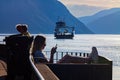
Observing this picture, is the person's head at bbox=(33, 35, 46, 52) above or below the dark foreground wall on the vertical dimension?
above

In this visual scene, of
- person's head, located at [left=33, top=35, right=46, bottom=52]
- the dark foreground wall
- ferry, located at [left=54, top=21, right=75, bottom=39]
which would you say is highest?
person's head, located at [left=33, top=35, right=46, bottom=52]

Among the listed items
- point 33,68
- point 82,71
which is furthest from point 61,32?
point 33,68

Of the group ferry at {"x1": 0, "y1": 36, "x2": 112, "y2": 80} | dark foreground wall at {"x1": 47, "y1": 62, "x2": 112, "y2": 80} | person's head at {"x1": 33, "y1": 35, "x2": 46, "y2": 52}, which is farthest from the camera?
dark foreground wall at {"x1": 47, "y1": 62, "x2": 112, "y2": 80}

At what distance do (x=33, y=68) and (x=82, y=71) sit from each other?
3.19 metres

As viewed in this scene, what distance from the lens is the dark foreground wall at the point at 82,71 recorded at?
38.5 feet

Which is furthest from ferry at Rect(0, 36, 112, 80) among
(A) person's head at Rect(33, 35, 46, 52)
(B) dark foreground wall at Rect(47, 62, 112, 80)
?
(A) person's head at Rect(33, 35, 46, 52)

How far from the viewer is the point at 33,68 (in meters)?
8.70

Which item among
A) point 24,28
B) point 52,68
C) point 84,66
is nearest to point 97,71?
point 84,66

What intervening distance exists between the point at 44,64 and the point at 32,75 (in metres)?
2.49

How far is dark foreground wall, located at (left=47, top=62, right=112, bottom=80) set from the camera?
462 inches

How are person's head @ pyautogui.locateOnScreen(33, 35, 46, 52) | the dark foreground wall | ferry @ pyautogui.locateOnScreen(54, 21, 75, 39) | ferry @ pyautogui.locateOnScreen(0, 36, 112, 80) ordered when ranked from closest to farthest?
ferry @ pyautogui.locateOnScreen(0, 36, 112, 80) < person's head @ pyautogui.locateOnScreen(33, 35, 46, 52) < the dark foreground wall < ferry @ pyautogui.locateOnScreen(54, 21, 75, 39)

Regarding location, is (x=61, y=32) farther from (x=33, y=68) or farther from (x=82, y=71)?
(x=33, y=68)

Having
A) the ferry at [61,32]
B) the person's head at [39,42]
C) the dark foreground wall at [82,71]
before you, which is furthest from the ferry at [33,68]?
the ferry at [61,32]

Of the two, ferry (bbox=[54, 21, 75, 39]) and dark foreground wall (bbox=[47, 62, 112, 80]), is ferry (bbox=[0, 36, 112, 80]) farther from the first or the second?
ferry (bbox=[54, 21, 75, 39])
